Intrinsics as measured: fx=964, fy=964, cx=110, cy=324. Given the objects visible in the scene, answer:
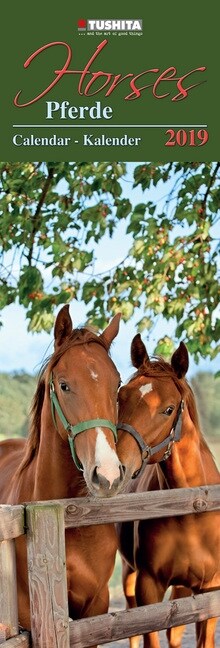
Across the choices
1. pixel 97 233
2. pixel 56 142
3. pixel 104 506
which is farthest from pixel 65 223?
pixel 104 506

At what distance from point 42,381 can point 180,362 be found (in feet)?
2.73

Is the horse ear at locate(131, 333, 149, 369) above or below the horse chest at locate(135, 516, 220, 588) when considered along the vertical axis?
above

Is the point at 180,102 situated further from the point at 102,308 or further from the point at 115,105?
the point at 102,308

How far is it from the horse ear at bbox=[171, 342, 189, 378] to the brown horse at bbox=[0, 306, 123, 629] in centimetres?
58

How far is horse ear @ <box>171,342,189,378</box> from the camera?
4.89 meters

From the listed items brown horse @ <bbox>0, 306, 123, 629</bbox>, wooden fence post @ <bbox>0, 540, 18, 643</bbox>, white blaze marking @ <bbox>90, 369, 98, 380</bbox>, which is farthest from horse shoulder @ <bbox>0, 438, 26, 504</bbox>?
white blaze marking @ <bbox>90, 369, 98, 380</bbox>

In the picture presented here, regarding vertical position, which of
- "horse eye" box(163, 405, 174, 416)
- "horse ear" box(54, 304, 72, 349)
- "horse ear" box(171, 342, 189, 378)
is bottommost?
"horse eye" box(163, 405, 174, 416)

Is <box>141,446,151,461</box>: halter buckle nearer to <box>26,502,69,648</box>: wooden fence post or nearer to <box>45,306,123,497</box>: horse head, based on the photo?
<box>45,306,123,497</box>: horse head

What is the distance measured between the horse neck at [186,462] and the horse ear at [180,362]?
0.63 feet

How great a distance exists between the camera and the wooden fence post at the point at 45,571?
157 inches

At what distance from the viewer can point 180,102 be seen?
661 centimetres

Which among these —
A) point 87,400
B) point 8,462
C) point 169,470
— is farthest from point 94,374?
point 8,462

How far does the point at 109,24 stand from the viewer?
6.25 metres

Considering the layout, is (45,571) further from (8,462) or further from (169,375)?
(8,462)
